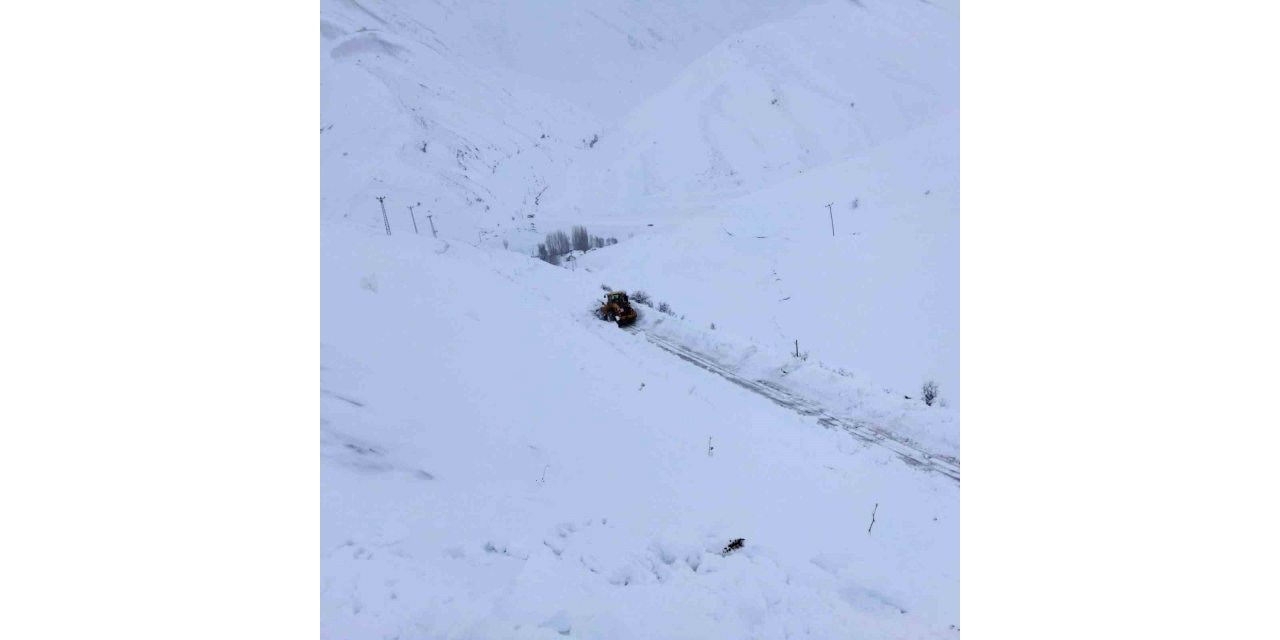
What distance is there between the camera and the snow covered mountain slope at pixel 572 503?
5.57m

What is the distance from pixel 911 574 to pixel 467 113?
2511 inches

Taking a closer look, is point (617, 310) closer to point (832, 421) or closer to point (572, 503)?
point (832, 421)

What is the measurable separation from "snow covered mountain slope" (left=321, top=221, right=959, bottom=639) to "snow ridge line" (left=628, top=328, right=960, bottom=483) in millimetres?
421

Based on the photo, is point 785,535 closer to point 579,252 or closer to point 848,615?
point 848,615

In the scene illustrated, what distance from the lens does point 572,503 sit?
7.30 meters

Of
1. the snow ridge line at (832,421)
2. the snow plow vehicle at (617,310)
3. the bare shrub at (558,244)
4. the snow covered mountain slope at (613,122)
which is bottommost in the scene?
the snow ridge line at (832,421)

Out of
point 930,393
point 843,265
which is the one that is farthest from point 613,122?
point 930,393

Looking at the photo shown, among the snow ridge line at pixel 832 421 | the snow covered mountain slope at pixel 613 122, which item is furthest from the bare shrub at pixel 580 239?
the snow ridge line at pixel 832 421

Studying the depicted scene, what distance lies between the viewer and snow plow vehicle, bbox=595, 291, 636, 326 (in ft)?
68.6

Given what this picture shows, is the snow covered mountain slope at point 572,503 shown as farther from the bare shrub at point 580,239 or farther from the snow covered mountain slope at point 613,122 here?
the snow covered mountain slope at point 613,122

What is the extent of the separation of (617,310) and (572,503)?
46.0 ft

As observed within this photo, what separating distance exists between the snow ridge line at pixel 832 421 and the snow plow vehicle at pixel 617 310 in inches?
84.4

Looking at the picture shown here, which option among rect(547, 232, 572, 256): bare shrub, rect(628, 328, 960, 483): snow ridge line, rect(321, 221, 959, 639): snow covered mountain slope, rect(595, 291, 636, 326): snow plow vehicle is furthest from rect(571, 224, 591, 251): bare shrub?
rect(321, 221, 959, 639): snow covered mountain slope

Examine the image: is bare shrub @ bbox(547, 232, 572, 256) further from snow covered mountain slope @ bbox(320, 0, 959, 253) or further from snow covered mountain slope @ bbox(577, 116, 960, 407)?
snow covered mountain slope @ bbox(577, 116, 960, 407)
